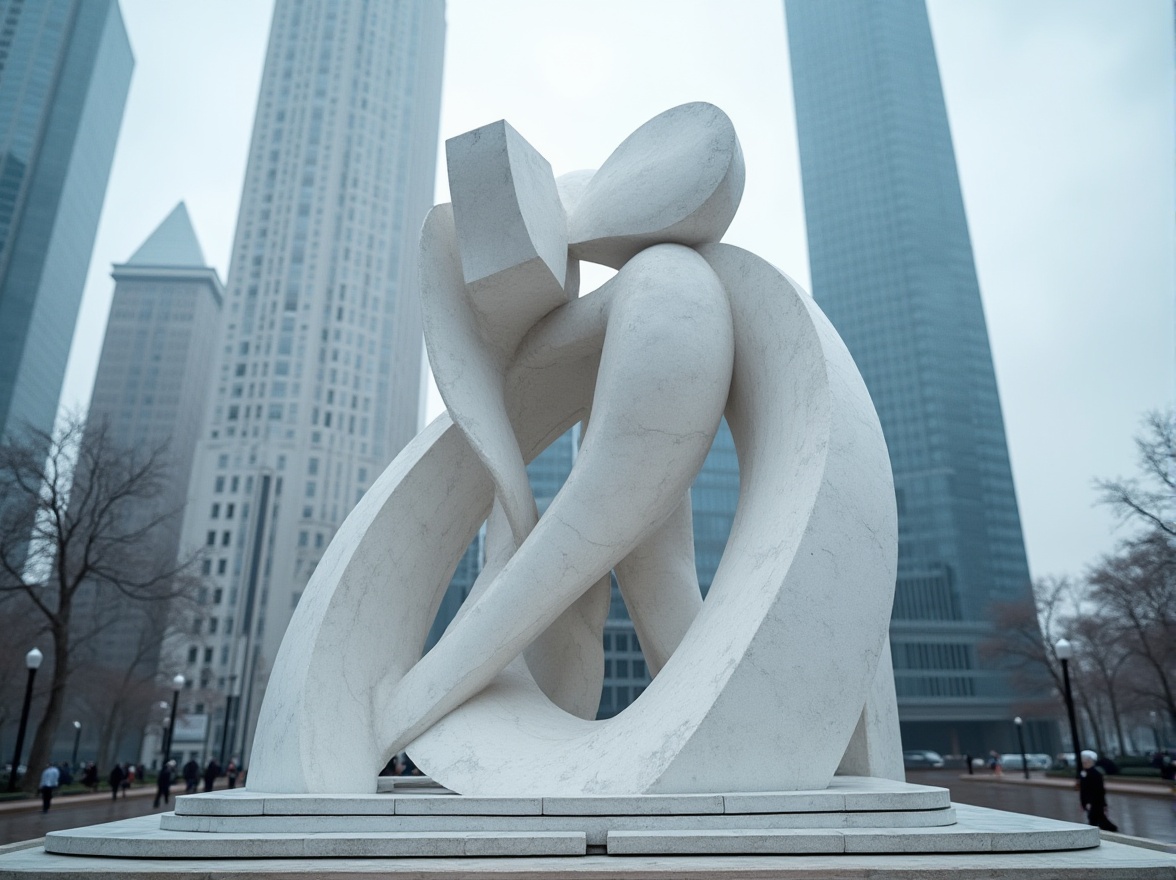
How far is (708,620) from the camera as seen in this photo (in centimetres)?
898

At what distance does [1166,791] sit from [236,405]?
204 feet

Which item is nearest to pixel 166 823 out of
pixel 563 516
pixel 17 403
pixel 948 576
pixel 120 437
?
pixel 563 516

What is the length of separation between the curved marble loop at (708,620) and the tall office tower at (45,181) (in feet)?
296

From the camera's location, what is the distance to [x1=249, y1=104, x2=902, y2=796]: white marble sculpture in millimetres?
8062

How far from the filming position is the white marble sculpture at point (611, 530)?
8062mm

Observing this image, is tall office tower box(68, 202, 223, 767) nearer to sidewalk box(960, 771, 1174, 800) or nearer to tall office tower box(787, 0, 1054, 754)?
tall office tower box(787, 0, 1054, 754)

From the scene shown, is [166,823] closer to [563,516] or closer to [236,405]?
[563,516]

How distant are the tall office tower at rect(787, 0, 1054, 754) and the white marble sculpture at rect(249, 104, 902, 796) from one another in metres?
58.5

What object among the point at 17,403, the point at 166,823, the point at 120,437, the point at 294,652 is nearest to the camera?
the point at 166,823

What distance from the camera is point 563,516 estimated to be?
9758mm

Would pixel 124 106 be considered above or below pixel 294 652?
above

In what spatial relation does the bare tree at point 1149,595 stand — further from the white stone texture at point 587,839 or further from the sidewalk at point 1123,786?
the white stone texture at point 587,839

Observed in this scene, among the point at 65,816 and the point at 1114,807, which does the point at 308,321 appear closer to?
the point at 65,816

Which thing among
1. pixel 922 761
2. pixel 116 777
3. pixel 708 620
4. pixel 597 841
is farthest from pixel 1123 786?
pixel 116 777
